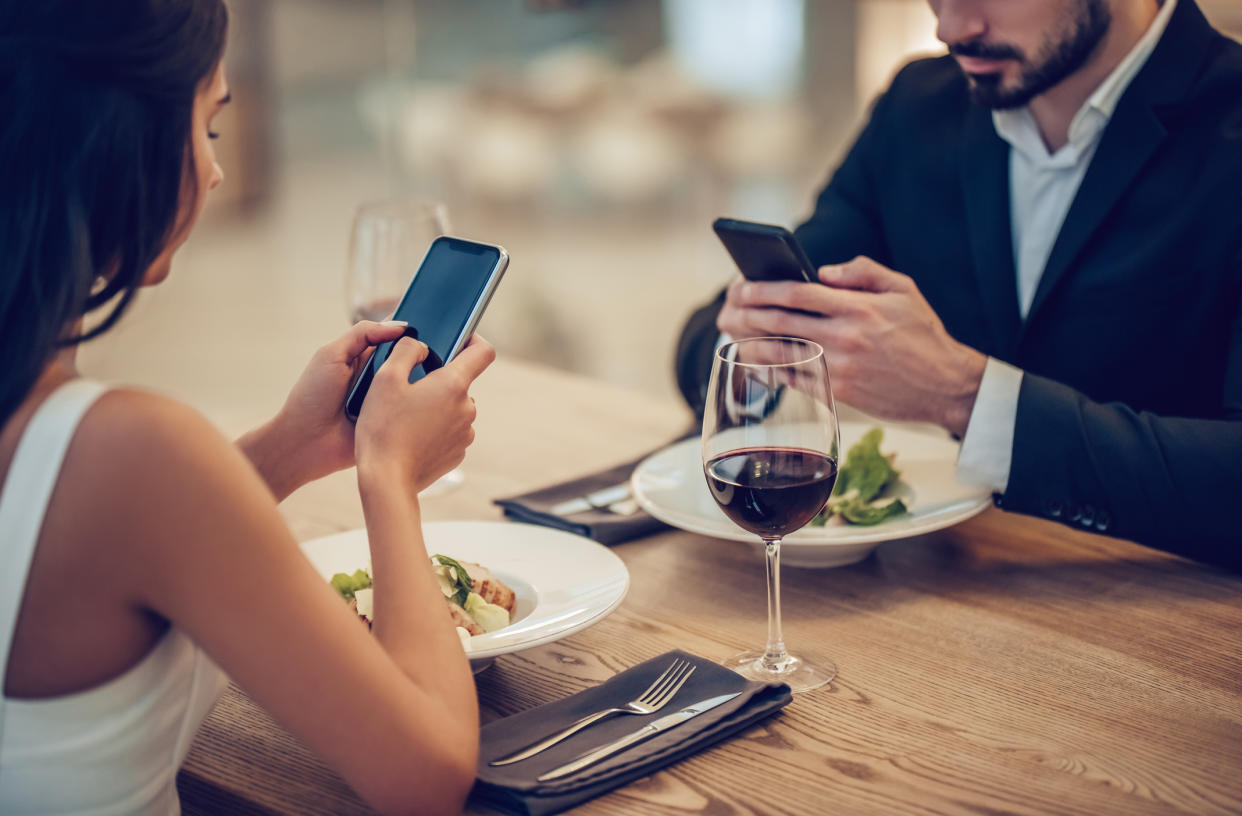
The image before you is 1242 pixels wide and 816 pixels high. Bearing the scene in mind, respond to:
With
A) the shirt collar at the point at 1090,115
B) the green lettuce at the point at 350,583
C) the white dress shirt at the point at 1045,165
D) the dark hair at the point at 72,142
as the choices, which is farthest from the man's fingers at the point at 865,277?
the dark hair at the point at 72,142

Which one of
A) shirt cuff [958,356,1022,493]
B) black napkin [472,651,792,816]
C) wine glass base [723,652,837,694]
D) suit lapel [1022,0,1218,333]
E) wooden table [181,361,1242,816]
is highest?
suit lapel [1022,0,1218,333]

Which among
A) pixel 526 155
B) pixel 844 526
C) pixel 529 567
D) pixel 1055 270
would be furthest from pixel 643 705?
pixel 526 155

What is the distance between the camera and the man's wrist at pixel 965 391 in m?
1.34

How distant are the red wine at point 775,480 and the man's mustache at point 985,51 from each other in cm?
93

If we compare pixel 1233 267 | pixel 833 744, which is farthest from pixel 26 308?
pixel 1233 267

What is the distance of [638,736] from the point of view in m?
0.86

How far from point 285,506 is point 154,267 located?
0.60 meters

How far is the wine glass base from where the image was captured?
37.9 inches

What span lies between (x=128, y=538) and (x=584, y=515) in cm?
64

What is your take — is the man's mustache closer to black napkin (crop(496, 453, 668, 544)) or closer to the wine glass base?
black napkin (crop(496, 453, 668, 544))

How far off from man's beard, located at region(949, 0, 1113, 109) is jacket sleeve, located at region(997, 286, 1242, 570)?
0.53m

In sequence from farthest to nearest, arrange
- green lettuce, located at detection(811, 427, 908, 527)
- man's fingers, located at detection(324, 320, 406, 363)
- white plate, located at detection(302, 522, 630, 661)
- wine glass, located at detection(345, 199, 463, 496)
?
wine glass, located at detection(345, 199, 463, 496) → green lettuce, located at detection(811, 427, 908, 527) → man's fingers, located at detection(324, 320, 406, 363) → white plate, located at detection(302, 522, 630, 661)

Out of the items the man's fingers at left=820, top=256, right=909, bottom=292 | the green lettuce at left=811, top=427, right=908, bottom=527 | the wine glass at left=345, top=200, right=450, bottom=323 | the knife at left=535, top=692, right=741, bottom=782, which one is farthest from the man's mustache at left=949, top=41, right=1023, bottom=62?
the knife at left=535, top=692, right=741, bottom=782

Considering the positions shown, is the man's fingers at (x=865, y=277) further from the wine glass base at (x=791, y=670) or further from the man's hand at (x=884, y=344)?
the wine glass base at (x=791, y=670)
